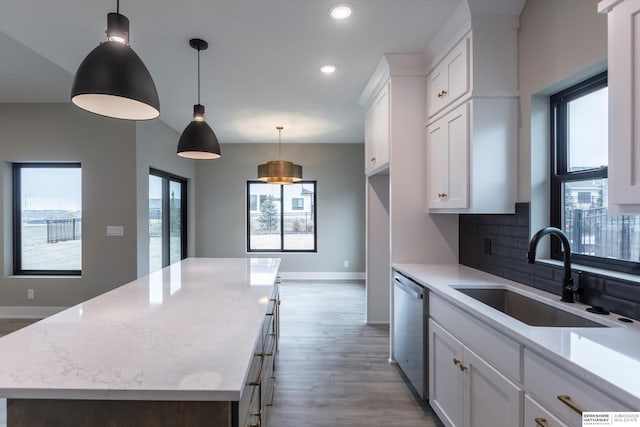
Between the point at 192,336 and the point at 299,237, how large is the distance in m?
→ 5.36

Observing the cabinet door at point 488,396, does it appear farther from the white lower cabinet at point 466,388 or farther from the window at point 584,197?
the window at point 584,197

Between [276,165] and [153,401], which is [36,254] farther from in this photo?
[153,401]

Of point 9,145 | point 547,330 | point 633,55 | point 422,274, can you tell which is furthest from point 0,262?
point 633,55

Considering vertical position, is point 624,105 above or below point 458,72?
below

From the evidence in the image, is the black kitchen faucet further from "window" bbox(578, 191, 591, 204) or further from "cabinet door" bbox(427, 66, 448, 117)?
"cabinet door" bbox(427, 66, 448, 117)

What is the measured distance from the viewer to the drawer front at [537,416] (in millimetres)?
1065

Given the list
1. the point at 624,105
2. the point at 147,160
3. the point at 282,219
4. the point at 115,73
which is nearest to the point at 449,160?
the point at 624,105

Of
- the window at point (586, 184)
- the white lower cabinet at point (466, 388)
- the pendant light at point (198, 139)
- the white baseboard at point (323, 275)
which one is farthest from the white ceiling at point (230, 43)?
the white baseboard at point (323, 275)

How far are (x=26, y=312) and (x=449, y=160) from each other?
17.9ft

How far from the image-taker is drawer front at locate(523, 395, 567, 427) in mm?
1065

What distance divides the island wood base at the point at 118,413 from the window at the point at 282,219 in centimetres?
558

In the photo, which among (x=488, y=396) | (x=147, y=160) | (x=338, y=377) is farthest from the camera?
(x=147, y=160)

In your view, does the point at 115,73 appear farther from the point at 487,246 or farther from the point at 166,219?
the point at 166,219

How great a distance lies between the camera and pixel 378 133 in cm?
326
